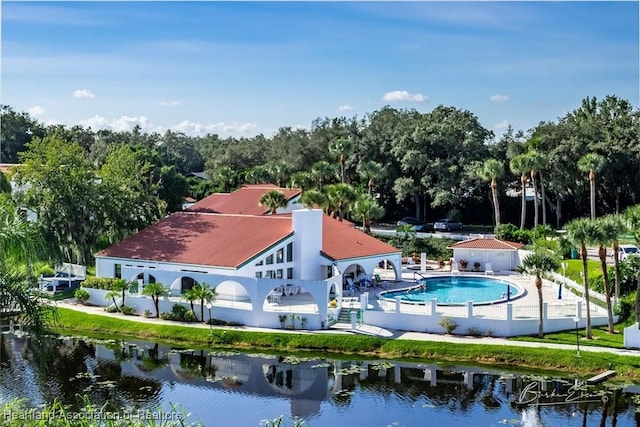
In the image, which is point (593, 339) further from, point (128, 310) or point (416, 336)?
point (128, 310)

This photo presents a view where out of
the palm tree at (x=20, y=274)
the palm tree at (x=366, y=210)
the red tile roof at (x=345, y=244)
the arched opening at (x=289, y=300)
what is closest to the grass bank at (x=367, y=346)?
the arched opening at (x=289, y=300)

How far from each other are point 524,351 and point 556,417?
19.1 ft

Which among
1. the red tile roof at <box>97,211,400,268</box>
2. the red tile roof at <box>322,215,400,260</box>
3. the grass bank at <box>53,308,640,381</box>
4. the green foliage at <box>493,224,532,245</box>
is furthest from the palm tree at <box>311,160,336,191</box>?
the grass bank at <box>53,308,640,381</box>

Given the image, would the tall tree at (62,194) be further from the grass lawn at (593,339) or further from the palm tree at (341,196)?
the grass lawn at (593,339)

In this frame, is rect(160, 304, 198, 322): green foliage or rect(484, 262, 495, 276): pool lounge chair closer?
rect(160, 304, 198, 322): green foliage

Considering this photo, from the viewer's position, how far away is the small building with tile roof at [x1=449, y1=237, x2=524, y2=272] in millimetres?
44750

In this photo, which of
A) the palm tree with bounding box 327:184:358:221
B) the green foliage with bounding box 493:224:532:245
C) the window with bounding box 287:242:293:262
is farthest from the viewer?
the palm tree with bounding box 327:184:358:221

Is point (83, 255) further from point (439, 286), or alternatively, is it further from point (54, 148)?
point (439, 286)

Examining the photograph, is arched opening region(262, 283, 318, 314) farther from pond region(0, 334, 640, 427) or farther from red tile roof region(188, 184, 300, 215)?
red tile roof region(188, 184, 300, 215)

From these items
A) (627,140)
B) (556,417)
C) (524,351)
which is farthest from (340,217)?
(556,417)

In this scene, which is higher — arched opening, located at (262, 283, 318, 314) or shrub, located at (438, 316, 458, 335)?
arched opening, located at (262, 283, 318, 314)

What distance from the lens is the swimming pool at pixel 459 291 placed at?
121 ft

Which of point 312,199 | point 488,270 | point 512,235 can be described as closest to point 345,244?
point 312,199

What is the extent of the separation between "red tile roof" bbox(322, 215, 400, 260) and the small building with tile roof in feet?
18.2
